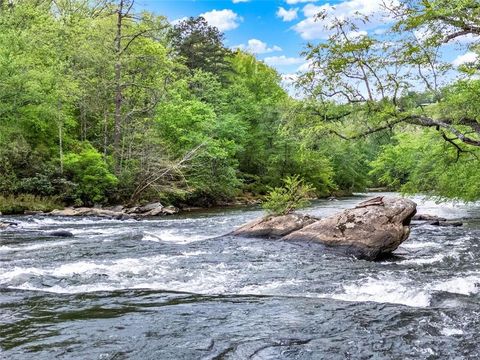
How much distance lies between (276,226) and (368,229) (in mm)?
3766

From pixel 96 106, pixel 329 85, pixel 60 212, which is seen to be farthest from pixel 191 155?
pixel 329 85

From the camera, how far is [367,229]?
47.5 ft

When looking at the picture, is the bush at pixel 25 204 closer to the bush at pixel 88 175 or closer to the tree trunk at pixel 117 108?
the bush at pixel 88 175

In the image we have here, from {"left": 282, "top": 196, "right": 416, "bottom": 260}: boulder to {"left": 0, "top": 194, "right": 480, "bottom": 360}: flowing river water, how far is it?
0.52 meters

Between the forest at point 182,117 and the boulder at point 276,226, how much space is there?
286 cm

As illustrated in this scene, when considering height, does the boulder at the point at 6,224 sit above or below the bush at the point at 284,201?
below

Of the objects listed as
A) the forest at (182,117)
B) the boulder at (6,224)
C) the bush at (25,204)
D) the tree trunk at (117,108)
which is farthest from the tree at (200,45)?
the boulder at (6,224)

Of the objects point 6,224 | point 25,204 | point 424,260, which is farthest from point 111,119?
point 424,260

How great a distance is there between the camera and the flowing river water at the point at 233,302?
6410mm

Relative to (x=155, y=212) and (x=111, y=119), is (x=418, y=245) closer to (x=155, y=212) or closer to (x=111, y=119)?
(x=155, y=212)

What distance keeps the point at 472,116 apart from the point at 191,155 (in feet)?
80.5

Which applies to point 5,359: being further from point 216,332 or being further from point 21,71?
point 21,71

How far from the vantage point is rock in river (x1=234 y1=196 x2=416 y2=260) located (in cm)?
1402

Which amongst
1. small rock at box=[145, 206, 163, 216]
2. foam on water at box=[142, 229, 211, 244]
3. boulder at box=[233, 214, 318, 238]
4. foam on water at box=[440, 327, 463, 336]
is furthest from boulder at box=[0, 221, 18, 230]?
A: foam on water at box=[440, 327, 463, 336]
